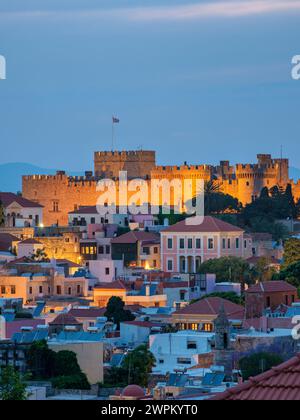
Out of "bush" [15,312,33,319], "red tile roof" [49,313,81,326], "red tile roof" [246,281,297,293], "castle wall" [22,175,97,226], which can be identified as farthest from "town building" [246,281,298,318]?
"castle wall" [22,175,97,226]

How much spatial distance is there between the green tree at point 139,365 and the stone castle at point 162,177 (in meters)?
36.3

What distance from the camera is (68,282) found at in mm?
46562

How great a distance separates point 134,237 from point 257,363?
26.6 m

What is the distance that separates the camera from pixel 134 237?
54031 millimetres

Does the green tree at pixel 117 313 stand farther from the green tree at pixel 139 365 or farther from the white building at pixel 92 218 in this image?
the white building at pixel 92 218

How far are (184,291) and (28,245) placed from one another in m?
9.90

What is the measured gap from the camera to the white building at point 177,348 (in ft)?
104

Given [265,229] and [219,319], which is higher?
[265,229]

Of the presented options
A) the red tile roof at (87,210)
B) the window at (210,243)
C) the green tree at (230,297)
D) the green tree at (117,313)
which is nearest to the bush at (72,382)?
the green tree at (117,313)

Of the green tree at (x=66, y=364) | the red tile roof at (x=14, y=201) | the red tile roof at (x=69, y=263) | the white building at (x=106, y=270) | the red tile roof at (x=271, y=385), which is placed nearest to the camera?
the red tile roof at (x=271, y=385)

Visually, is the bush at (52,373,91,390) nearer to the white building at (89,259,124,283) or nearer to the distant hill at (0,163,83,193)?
the white building at (89,259,124,283)

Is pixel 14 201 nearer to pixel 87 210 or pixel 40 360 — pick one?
pixel 87 210
